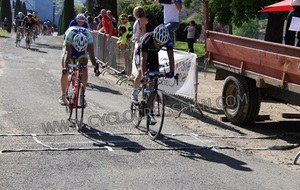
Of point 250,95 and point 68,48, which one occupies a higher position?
point 68,48

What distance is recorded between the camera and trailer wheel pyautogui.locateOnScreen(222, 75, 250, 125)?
9641 mm

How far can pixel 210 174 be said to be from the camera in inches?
254

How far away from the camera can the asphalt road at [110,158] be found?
6027 mm

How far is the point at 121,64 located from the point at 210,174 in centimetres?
950

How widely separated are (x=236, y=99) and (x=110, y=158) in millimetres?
3771

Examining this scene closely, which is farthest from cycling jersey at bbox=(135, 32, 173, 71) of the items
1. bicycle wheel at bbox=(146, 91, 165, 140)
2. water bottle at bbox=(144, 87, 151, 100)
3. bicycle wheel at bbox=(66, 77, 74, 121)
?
bicycle wheel at bbox=(66, 77, 74, 121)

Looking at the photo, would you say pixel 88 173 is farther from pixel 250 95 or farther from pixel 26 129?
pixel 250 95

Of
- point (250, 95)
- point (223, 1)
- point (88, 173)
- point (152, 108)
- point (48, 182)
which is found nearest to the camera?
point (48, 182)

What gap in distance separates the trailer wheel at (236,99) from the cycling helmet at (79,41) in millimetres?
2875

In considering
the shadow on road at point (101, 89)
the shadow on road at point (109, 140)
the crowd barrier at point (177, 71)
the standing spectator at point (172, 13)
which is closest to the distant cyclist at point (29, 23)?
the crowd barrier at point (177, 71)

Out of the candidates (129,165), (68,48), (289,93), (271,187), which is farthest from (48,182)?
(289,93)

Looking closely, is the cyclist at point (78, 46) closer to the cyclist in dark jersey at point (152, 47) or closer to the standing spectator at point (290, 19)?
the cyclist in dark jersey at point (152, 47)

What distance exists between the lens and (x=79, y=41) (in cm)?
871

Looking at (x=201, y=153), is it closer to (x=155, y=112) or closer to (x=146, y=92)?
(x=155, y=112)
